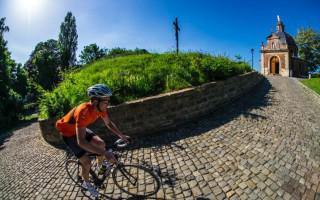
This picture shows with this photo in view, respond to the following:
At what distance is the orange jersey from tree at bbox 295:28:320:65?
181 feet

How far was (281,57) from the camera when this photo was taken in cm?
4025

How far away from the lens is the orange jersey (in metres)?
3.03

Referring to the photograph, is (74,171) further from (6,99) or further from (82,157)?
(6,99)

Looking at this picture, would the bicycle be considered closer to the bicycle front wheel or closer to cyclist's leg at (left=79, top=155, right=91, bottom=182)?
the bicycle front wheel

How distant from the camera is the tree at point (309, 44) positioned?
4372 cm

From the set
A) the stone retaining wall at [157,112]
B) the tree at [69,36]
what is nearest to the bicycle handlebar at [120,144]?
the stone retaining wall at [157,112]

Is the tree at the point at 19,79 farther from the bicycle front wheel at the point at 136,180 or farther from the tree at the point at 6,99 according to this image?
the bicycle front wheel at the point at 136,180

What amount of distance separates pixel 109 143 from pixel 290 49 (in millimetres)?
46459

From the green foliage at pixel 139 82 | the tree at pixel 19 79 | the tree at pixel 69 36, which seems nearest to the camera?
the green foliage at pixel 139 82

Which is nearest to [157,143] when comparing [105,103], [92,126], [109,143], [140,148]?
[140,148]

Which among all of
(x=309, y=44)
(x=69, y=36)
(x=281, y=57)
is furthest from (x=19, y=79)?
(x=309, y=44)

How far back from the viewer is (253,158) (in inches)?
177

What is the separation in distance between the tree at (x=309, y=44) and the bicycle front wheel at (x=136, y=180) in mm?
54189

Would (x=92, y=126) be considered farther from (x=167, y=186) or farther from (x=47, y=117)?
(x=167, y=186)
